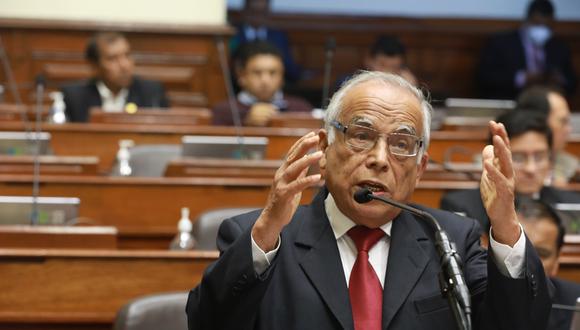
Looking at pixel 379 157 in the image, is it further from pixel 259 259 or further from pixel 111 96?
pixel 111 96

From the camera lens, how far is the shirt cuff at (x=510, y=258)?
6.50ft

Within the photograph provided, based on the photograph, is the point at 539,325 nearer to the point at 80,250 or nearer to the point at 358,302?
the point at 358,302

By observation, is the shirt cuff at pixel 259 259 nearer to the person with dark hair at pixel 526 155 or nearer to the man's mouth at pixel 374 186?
the man's mouth at pixel 374 186

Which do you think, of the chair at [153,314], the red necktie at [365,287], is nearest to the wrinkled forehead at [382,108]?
the red necktie at [365,287]

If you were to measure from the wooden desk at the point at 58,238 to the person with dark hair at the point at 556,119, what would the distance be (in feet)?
6.90

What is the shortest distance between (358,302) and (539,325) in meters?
0.35

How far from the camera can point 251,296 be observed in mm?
1975

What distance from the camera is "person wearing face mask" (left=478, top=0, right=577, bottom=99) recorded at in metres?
8.23

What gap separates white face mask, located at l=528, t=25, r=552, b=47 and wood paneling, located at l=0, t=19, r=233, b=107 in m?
2.39

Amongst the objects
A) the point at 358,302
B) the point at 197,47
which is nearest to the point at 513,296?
the point at 358,302

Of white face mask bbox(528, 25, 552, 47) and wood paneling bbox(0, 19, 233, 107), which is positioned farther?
white face mask bbox(528, 25, 552, 47)

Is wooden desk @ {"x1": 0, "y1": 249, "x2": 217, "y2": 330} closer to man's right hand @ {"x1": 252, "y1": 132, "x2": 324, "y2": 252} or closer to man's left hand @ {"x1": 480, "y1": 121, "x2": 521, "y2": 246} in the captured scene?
man's right hand @ {"x1": 252, "y1": 132, "x2": 324, "y2": 252}

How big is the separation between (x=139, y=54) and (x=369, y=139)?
5.47 meters

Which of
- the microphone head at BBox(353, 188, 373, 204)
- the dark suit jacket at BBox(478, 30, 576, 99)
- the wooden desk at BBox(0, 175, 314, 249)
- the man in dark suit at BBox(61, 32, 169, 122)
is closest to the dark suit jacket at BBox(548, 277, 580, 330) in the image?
the microphone head at BBox(353, 188, 373, 204)
